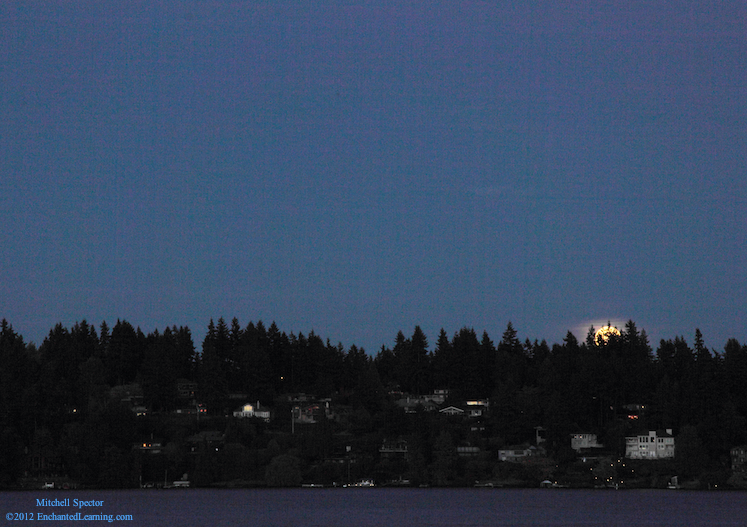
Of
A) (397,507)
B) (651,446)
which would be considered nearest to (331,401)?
(651,446)

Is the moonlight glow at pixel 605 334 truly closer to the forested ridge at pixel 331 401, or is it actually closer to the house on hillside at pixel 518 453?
the forested ridge at pixel 331 401

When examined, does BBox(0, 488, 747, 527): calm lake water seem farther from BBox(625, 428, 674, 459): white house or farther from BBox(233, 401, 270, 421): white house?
BBox(233, 401, 270, 421): white house

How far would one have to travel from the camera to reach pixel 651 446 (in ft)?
444

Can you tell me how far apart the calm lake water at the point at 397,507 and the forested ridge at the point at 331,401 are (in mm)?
7093

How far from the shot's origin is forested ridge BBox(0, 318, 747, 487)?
439 feet

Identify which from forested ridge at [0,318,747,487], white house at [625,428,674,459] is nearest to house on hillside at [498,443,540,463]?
forested ridge at [0,318,747,487]

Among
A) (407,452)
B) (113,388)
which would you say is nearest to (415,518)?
(407,452)

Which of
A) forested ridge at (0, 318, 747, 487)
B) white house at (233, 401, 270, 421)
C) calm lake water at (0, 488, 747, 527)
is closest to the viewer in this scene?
calm lake water at (0, 488, 747, 527)

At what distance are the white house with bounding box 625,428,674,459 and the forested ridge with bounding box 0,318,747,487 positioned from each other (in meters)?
1.92

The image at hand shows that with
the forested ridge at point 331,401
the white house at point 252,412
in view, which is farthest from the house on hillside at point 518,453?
the white house at point 252,412

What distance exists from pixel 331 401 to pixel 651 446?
55.1 m

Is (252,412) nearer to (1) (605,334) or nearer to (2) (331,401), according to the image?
(2) (331,401)

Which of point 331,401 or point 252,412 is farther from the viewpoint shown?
point 331,401

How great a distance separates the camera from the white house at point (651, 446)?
135m
